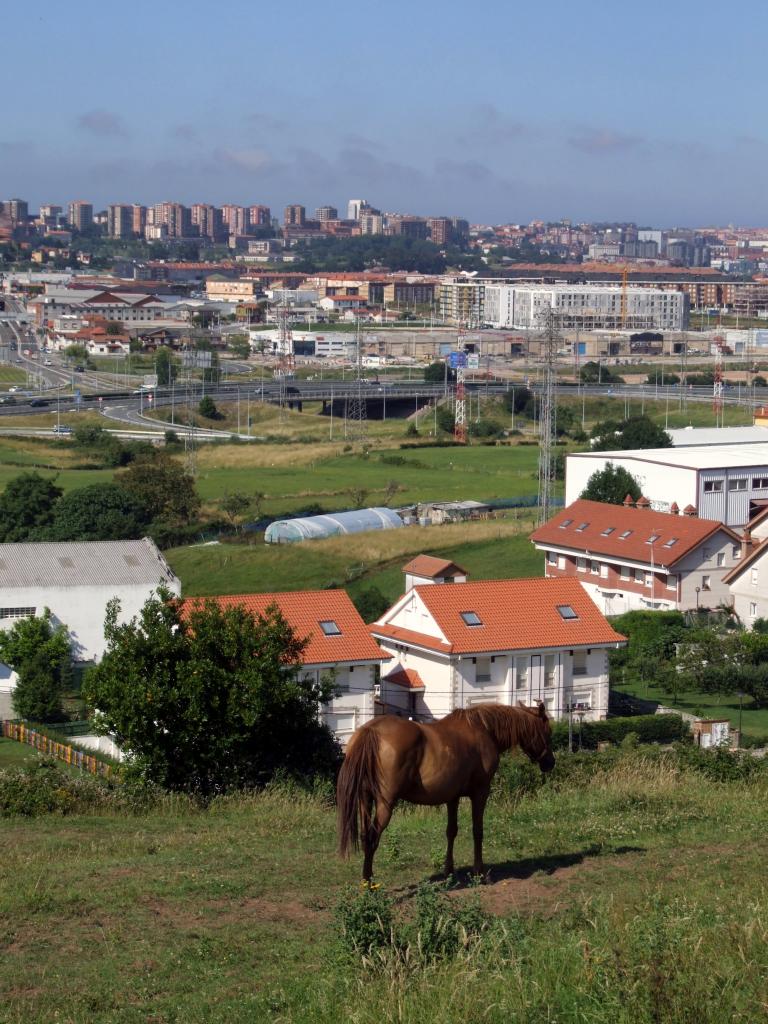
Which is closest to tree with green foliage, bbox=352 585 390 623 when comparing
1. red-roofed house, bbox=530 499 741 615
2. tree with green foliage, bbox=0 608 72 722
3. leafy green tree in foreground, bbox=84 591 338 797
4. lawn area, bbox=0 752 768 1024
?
red-roofed house, bbox=530 499 741 615

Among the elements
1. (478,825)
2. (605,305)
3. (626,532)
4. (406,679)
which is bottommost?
(406,679)

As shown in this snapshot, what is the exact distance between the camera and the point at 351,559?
29.4 metres

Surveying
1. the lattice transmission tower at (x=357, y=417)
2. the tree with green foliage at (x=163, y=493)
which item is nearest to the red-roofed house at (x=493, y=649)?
the tree with green foliage at (x=163, y=493)

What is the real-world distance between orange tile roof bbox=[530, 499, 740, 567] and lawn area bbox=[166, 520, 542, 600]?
3.86 ft

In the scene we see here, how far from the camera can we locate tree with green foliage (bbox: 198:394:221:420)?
6131 cm

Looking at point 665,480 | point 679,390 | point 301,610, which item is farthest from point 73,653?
point 679,390

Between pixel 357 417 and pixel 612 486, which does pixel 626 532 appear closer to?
pixel 612 486


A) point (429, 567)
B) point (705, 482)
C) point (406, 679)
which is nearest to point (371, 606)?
point (429, 567)

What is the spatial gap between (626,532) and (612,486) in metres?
5.18

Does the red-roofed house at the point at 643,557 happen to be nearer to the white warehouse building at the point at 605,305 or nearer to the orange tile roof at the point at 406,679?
the orange tile roof at the point at 406,679

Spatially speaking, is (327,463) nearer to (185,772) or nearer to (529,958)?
(185,772)

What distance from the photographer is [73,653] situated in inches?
848

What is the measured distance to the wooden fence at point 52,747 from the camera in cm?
1385

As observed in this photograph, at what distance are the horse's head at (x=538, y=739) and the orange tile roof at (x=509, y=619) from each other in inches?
423
